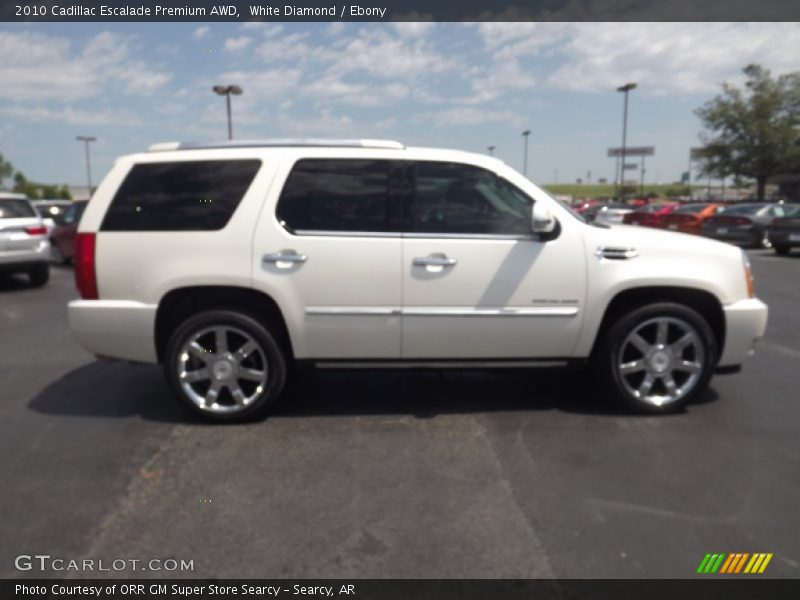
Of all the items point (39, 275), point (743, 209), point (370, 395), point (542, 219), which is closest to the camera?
point (542, 219)

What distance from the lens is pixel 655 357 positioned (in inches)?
187

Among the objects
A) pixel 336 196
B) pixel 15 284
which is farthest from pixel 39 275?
pixel 336 196

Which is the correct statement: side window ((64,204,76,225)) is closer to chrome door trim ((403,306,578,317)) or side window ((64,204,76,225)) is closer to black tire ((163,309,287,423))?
black tire ((163,309,287,423))

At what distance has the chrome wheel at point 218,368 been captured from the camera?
15.1 ft

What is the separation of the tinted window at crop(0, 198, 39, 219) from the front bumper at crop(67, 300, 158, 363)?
8242mm

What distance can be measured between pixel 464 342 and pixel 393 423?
735mm

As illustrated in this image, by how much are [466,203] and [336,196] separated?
882 mm

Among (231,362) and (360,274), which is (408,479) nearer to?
(360,274)

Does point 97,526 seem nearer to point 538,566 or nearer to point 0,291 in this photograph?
point 538,566

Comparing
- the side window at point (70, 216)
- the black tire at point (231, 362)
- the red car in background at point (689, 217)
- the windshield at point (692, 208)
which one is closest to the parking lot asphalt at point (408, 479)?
the black tire at point (231, 362)

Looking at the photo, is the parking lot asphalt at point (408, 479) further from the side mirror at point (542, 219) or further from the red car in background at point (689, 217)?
the red car in background at point (689, 217)

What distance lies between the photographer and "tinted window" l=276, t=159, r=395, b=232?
4570 mm

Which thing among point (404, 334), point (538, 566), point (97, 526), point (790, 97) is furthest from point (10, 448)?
point (790, 97)
